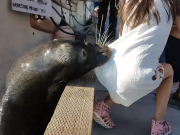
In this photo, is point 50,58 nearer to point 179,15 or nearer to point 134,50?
point 134,50

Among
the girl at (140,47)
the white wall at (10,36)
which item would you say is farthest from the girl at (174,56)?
the white wall at (10,36)

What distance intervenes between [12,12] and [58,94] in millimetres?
2617

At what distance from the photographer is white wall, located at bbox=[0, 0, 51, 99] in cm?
323

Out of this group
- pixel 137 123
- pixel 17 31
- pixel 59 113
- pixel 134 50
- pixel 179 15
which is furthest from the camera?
pixel 17 31

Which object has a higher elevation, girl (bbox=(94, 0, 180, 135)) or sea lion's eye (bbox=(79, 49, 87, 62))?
sea lion's eye (bbox=(79, 49, 87, 62))

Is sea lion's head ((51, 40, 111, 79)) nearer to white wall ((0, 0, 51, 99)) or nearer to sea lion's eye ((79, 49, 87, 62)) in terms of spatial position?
sea lion's eye ((79, 49, 87, 62))

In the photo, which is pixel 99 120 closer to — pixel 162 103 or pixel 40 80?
pixel 162 103

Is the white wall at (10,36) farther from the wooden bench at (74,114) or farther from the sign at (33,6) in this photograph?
the wooden bench at (74,114)

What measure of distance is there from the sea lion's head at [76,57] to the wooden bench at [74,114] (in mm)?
234

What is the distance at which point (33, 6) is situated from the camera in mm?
3594

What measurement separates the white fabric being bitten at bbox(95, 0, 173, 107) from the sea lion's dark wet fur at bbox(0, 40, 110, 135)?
667 mm

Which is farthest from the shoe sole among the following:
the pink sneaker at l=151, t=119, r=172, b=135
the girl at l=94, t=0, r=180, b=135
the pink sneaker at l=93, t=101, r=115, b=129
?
the girl at l=94, t=0, r=180, b=135

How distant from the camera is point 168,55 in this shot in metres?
3.36

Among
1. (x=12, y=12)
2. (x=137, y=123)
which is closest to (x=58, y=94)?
(x=137, y=123)
